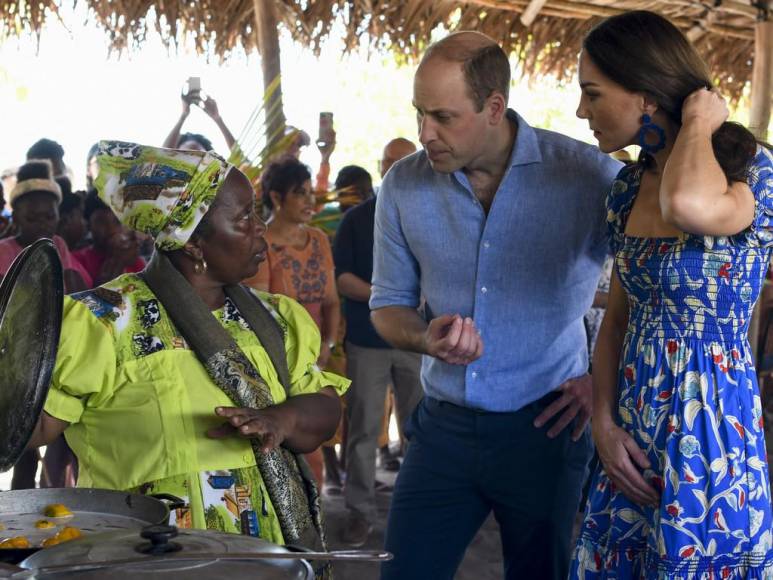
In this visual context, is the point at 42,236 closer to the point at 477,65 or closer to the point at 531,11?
the point at 477,65

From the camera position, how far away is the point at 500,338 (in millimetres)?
2824

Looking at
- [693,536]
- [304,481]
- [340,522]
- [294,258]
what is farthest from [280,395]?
[340,522]

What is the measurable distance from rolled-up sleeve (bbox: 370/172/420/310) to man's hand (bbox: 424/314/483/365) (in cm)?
42

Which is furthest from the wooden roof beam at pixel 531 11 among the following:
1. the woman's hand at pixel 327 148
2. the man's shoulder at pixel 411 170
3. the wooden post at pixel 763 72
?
the man's shoulder at pixel 411 170

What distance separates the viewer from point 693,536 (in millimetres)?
2225

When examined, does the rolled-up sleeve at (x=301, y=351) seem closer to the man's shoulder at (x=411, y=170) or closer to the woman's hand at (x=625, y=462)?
the man's shoulder at (x=411, y=170)

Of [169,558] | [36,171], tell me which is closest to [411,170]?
[169,558]

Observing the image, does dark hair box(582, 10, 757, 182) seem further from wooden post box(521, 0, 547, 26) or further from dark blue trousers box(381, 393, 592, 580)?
wooden post box(521, 0, 547, 26)

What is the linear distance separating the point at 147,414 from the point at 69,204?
3.95m

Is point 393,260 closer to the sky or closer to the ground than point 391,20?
closer to the ground

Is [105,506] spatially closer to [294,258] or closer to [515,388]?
[515,388]

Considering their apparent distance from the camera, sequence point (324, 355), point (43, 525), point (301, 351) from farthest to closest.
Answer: point (324, 355)
point (301, 351)
point (43, 525)

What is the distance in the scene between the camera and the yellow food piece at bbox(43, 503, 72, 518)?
1994 millimetres

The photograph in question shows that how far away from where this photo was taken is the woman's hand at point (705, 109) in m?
2.21
